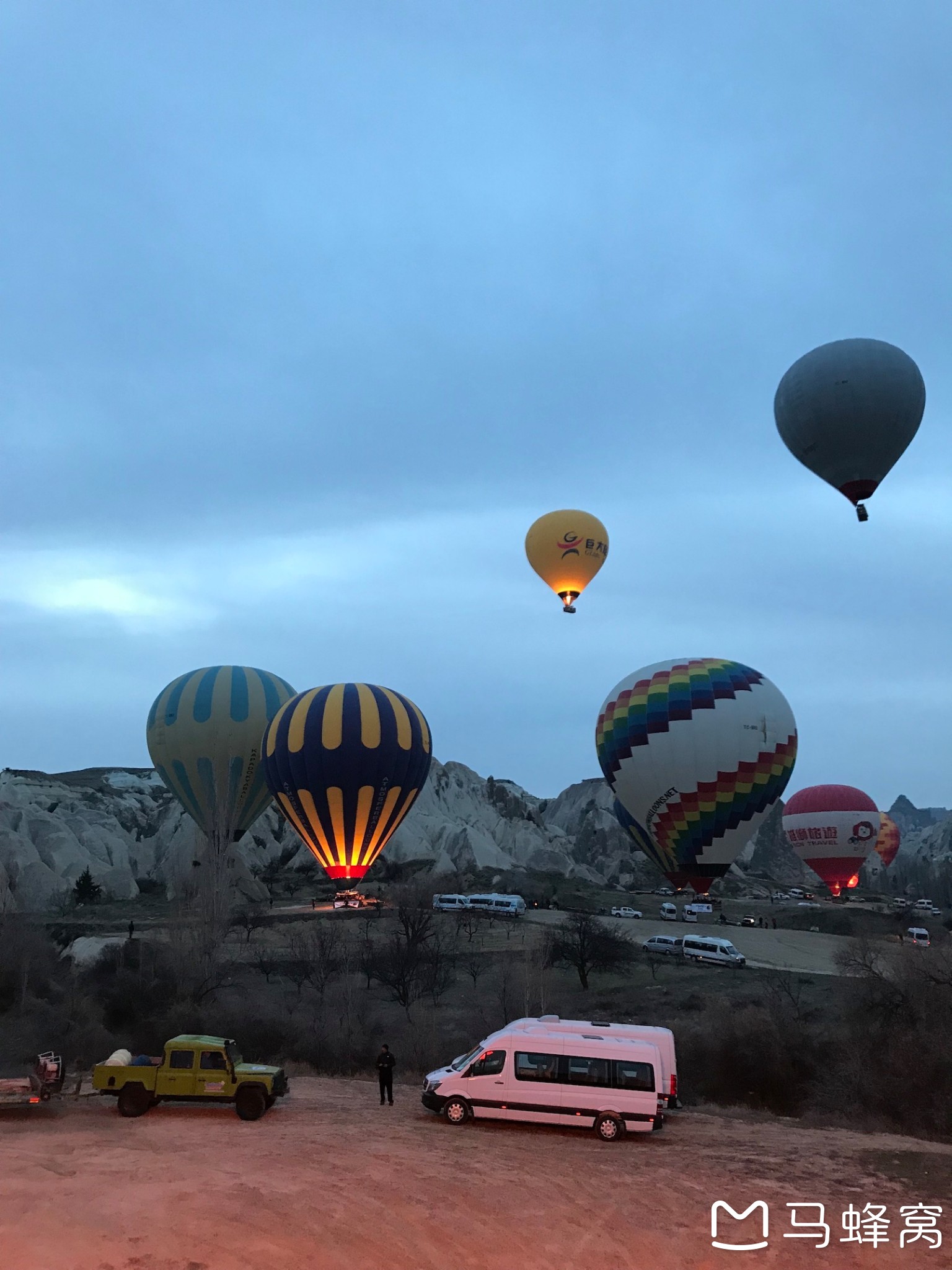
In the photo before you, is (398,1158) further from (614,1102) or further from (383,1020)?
(383,1020)

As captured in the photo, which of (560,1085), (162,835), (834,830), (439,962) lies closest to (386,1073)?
(560,1085)

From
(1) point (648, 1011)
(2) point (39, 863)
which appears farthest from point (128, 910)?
(1) point (648, 1011)

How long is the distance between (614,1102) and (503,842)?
9275cm

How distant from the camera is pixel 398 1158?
1238cm

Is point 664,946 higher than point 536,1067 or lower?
lower

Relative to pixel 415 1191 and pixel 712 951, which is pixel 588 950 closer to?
pixel 712 951

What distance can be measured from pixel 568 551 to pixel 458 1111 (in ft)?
102

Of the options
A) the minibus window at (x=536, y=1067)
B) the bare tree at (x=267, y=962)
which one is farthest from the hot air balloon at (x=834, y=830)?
the minibus window at (x=536, y=1067)

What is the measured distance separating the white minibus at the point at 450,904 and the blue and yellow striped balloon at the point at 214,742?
12448 mm

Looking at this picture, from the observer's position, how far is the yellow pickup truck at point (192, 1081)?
15.1 metres

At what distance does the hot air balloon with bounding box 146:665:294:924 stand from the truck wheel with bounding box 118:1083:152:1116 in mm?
30162

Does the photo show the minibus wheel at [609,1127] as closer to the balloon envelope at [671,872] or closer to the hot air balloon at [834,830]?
the balloon envelope at [671,872]

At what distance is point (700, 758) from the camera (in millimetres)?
40312

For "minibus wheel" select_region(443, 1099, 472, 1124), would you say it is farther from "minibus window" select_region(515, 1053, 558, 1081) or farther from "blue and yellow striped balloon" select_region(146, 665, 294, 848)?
"blue and yellow striped balloon" select_region(146, 665, 294, 848)
